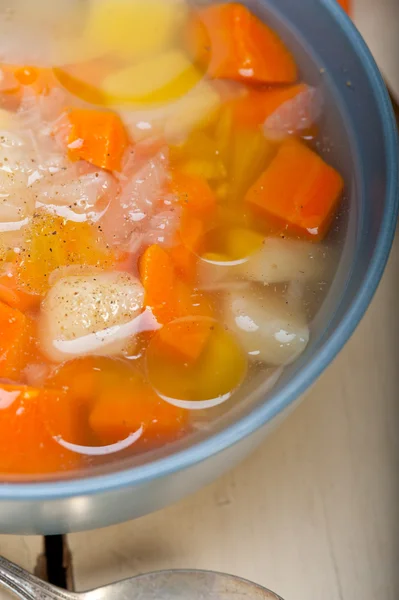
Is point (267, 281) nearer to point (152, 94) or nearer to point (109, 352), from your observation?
point (109, 352)

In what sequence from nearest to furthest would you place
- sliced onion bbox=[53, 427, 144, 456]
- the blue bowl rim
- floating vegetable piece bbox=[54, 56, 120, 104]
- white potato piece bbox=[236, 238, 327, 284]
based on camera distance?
the blue bowl rim, sliced onion bbox=[53, 427, 144, 456], white potato piece bbox=[236, 238, 327, 284], floating vegetable piece bbox=[54, 56, 120, 104]

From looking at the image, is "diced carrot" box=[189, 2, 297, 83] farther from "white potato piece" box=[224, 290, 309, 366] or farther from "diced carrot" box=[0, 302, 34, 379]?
"diced carrot" box=[0, 302, 34, 379]

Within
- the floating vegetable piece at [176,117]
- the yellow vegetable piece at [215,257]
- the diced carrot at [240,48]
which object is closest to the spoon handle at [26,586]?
the yellow vegetable piece at [215,257]

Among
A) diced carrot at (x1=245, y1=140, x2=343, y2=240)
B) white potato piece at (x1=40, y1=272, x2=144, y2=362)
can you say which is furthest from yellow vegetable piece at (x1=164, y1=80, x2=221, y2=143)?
white potato piece at (x1=40, y1=272, x2=144, y2=362)

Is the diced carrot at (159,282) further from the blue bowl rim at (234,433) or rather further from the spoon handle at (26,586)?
the spoon handle at (26,586)

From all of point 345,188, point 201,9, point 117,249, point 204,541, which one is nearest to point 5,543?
point 204,541

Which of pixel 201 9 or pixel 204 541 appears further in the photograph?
pixel 201 9

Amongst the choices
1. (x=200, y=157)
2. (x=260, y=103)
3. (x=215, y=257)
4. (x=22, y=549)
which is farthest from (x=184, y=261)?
(x=22, y=549)
